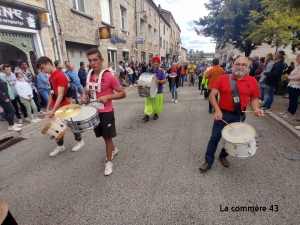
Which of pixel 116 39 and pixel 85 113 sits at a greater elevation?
pixel 116 39

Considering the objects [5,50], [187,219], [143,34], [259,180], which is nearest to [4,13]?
[5,50]

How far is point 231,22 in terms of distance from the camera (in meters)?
17.0

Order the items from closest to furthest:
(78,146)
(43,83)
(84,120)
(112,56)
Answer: (84,120) < (78,146) < (43,83) < (112,56)

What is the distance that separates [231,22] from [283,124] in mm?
16459

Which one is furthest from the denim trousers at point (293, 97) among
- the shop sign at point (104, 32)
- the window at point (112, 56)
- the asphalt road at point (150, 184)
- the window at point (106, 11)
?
the window at point (106, 11)

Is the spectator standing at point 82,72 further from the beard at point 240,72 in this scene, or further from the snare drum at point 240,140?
the snare drum at point 240,140

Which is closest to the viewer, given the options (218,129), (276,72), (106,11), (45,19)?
(218,129)

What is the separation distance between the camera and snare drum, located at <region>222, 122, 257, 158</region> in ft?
7.27

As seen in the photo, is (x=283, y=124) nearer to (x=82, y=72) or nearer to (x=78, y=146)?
(x=78, y=146)

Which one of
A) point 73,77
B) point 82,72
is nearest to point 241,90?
point 73,77

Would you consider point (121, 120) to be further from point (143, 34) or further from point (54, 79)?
point (143, 34)

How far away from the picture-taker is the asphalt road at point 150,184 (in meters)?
2.05

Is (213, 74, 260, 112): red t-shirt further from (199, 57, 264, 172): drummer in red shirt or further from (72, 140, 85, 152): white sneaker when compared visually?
(72, 140, 85, 152): white sneaker

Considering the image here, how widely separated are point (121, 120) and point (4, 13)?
19.0 feet
